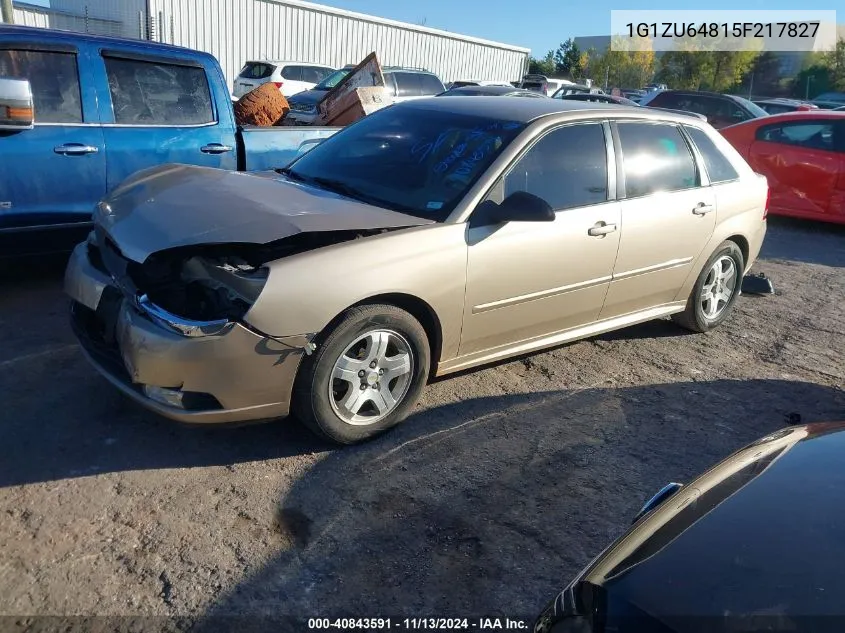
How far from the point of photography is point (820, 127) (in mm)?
9945

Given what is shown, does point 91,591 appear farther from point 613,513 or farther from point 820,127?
point 820,127

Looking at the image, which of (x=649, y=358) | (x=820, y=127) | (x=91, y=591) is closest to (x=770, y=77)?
(x=820, y=127)

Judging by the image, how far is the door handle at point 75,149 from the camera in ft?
16.5

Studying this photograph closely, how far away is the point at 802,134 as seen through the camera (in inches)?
396

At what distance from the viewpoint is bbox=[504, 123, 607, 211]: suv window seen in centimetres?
417

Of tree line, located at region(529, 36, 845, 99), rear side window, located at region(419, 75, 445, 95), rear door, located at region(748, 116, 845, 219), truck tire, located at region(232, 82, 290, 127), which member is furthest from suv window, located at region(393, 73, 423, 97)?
tree line, located at region(529, 36, 845, 99)

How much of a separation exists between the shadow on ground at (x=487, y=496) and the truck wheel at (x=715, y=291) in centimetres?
97

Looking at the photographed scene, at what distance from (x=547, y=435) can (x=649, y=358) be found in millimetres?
1585

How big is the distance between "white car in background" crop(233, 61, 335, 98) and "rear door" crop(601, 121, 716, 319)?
1677cm

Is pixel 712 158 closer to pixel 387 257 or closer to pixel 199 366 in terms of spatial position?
pixel 387 257

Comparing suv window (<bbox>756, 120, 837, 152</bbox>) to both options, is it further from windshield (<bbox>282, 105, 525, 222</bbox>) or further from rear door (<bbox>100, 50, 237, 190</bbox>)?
rear door (<bbox>100, 50, 237, 190</bbox>)

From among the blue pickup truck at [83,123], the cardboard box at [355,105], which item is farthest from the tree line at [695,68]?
the blue pickup truck at [83,123]

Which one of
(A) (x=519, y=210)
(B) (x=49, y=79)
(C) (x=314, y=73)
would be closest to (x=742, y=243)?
(A) (x=519, y=210)

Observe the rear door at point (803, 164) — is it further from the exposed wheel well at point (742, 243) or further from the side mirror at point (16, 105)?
the side mirror at point (16, 105)
